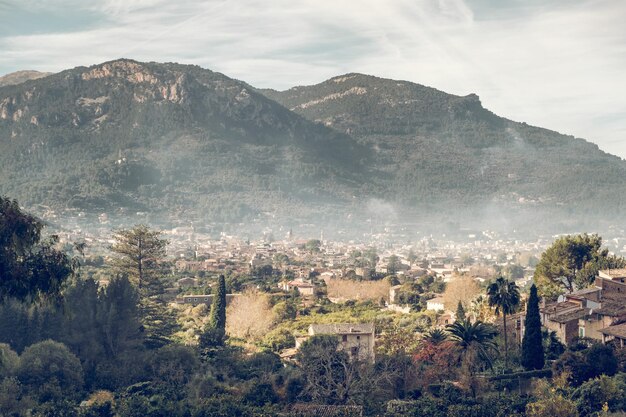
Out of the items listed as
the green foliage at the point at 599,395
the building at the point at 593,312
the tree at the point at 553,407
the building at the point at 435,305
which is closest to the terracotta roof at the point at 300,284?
the building at the point at 435,305

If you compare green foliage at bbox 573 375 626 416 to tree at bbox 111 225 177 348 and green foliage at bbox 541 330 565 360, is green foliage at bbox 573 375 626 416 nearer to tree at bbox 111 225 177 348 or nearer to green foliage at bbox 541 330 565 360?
green foliage at bbox 541 330 565 360

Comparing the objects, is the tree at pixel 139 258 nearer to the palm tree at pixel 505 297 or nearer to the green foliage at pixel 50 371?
the green foliage at pixel 50 371

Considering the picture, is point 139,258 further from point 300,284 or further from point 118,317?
point 300,284

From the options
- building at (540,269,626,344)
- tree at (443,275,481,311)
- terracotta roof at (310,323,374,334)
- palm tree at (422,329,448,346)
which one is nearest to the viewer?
building at (540,269,626,344)

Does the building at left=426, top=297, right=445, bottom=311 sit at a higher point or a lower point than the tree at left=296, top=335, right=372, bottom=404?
higher

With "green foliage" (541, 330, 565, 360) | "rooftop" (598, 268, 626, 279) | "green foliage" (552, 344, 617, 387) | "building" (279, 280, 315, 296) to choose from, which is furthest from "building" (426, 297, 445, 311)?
"green foliage" (552, 344, 617, 387)

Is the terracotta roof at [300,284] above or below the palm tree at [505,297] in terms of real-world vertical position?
below
